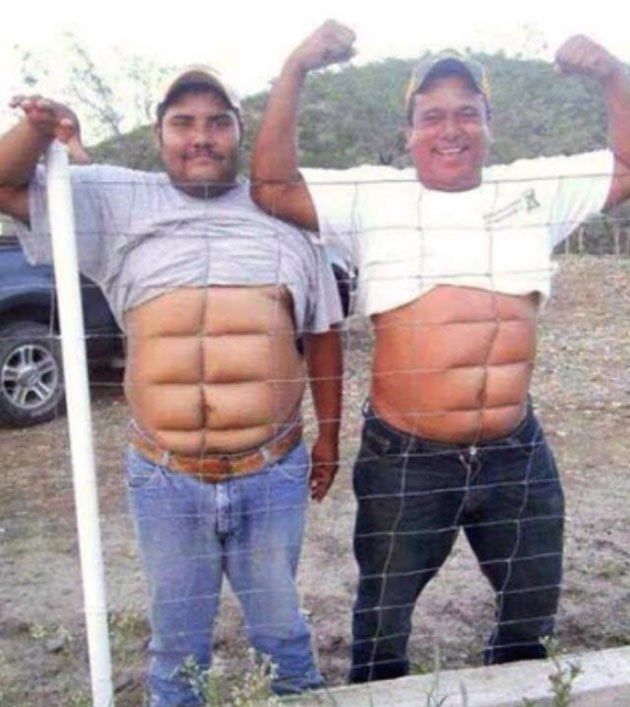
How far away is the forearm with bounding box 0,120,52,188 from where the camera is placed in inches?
97.5

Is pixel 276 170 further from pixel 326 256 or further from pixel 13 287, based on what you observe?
pixel 13 287

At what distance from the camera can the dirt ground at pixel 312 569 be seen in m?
3.89

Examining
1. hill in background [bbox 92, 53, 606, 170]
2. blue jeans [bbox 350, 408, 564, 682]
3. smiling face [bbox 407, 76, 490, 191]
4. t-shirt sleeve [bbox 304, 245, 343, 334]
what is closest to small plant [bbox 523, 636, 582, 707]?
blue jeans [bbox 350, 408, 564, 682]

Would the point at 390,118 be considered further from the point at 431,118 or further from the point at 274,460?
the point at 274,460

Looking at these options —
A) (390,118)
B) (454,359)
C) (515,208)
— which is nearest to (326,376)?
(454,359)

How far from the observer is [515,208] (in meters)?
2.94

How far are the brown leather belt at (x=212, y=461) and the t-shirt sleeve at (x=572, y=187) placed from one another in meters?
0.97

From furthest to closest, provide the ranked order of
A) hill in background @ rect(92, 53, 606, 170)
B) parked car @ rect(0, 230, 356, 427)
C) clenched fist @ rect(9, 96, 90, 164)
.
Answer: hill in background @ rect(92, 53, 606, 170) < parked car @ rect(0, 230, 356, 427) < clenched fist @ rect(9, 96, 90, 164)

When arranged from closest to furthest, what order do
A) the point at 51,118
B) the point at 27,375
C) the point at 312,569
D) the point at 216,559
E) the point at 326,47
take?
the point at 51,118
the point at 326,47
the point at 216,559
the point at 312,569
the point at 27,375

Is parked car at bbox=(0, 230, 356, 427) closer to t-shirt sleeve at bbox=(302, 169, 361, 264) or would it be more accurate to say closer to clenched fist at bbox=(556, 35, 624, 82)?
t-shirt sleeve at bbox=(302, 169, 361, 264)

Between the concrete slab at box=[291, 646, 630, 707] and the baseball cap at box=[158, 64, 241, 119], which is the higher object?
the baseball cap at box=[158, 64, 241, 119]

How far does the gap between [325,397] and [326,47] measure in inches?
36.5

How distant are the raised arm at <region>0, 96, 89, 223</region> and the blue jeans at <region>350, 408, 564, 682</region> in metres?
1.11

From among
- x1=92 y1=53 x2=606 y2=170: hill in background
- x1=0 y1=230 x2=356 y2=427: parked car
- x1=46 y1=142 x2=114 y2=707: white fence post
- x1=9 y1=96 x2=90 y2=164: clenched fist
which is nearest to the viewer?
x1=9 y1=96 x2=90 y2=164: clenched fist
